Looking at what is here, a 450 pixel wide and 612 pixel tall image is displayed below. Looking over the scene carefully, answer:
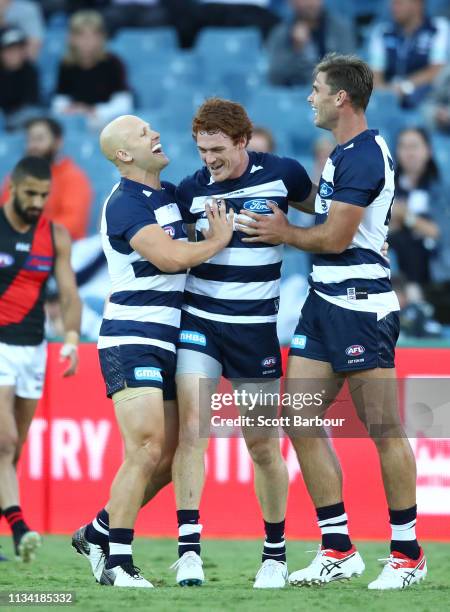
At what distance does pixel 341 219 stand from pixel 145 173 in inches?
40.4

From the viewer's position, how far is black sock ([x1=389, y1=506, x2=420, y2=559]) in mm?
6105

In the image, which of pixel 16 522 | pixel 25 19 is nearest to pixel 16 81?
pixel 25 19

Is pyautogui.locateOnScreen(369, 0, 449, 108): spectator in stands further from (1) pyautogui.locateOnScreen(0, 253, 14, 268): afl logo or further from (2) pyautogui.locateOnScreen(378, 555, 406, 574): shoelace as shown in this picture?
(2) pyautogui.locateOnScreen(378, 555, 406, 574): shoelace

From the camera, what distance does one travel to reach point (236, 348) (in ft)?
20.5

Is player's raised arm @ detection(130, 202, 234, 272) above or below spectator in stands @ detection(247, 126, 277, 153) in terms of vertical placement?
below

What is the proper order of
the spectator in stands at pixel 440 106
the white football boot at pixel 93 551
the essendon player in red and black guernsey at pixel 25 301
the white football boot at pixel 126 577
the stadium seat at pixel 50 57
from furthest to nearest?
the stadium seat at pixel 50 57
the spectator in stands at pixel 440 106
the essendon player in red and black guernsey at pixel 25 301
the white football boot at pixel 93 551
the white football boot at pixel 126 577

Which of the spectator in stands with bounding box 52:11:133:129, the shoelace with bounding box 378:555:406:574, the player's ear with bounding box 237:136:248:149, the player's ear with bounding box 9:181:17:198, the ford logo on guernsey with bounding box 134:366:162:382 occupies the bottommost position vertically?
the shoelace with bounding box 378:555:406:574

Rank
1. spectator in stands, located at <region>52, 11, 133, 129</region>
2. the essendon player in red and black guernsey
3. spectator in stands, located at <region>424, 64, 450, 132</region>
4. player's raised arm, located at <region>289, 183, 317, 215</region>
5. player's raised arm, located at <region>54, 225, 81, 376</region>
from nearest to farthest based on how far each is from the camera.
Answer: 1. player's raised arm, located at <region>289, 183, 317, 215</region>
2. the essendon player in red and black guernsey
3. player's raised arm, located at <region>54, 225, 81, 376</region>
4. spectator in stands, located at <region>424, 64, 450, 132</region>
5. spectator in stands, located at <region>52, 11, 133, 129</region>

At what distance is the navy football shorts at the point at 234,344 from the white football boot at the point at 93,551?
3.62 feet

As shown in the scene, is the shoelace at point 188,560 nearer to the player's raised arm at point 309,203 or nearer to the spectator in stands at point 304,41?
the player's raised arm at point 309,203

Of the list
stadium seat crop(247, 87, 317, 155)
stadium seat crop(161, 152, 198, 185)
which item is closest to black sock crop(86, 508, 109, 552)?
stadium seat crop(161, 152, 198, 185)

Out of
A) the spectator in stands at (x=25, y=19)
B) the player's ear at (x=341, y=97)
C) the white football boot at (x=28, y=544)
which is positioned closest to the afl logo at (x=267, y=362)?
the player's ear at (x=341, y=97)

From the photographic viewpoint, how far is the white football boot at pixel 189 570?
6047 millimetres

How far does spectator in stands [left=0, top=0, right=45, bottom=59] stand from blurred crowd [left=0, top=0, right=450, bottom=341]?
0.04 feet
